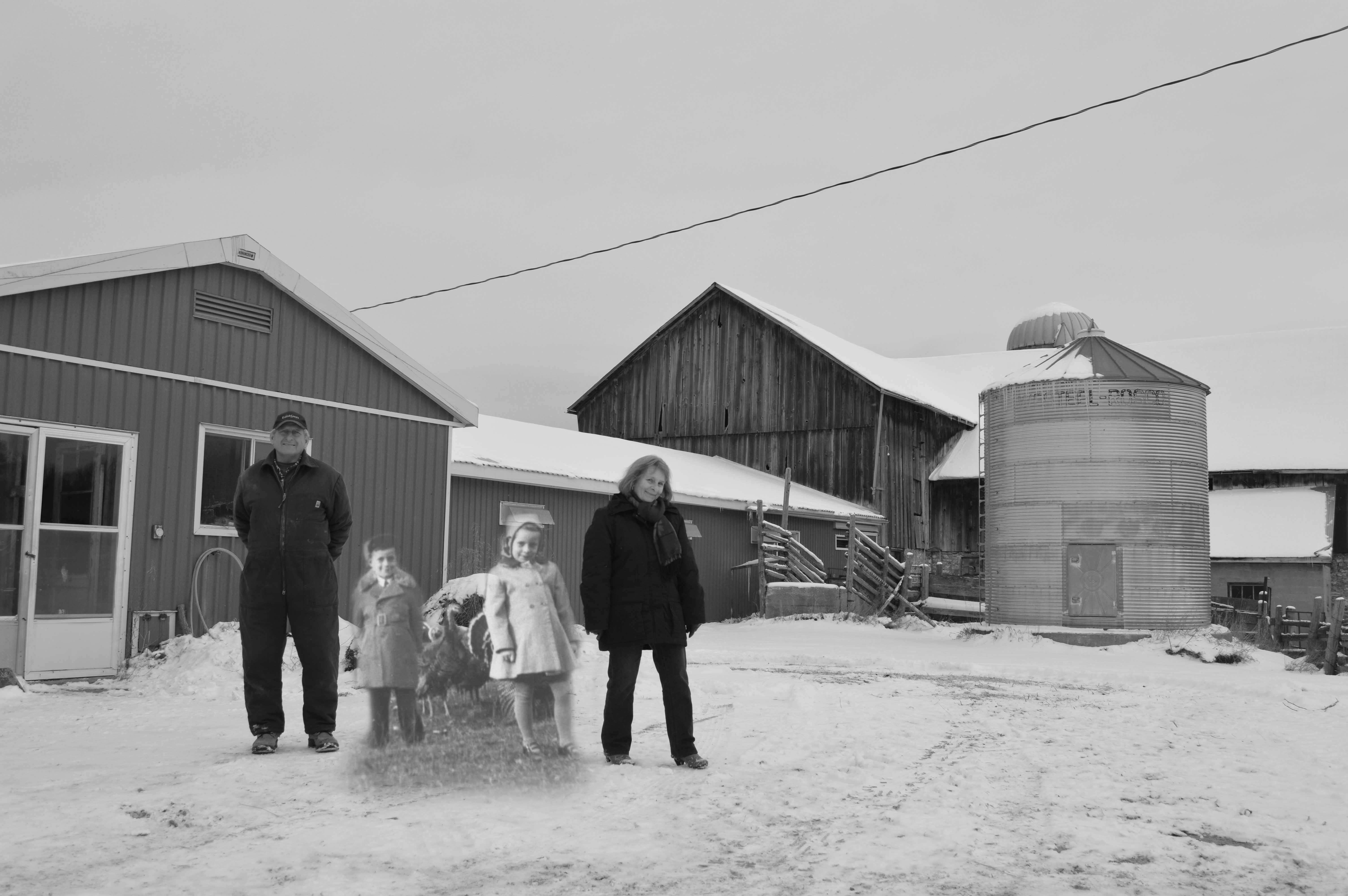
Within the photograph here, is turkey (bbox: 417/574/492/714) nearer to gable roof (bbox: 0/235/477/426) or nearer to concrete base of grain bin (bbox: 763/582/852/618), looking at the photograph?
gable roof (bbox: 0/235/477/426)

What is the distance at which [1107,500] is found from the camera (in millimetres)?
18094

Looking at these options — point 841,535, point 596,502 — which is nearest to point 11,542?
point 596,502

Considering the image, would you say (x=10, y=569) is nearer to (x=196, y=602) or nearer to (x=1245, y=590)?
(x=196, y=602)

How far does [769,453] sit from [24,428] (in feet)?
73.0

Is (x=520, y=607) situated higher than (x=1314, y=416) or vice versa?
(x=1314, y=416)

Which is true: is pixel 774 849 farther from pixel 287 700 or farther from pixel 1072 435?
pixel 1072 435

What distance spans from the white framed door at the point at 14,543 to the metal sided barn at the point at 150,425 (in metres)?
0.01

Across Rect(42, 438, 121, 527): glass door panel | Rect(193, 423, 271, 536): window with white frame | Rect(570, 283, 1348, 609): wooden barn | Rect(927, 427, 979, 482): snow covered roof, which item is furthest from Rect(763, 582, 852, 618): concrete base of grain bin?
Rect(42, 438, 121, 527): glass door panel

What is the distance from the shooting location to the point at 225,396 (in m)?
11.6

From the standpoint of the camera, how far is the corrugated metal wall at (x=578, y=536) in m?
16.5

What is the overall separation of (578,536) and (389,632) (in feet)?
44.2

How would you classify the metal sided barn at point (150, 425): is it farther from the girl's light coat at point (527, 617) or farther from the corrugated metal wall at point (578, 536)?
the girl's light coat at point (527, 617)

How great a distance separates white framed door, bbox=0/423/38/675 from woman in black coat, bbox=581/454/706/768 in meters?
5.97

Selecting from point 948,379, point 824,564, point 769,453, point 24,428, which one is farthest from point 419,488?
point 948,379
